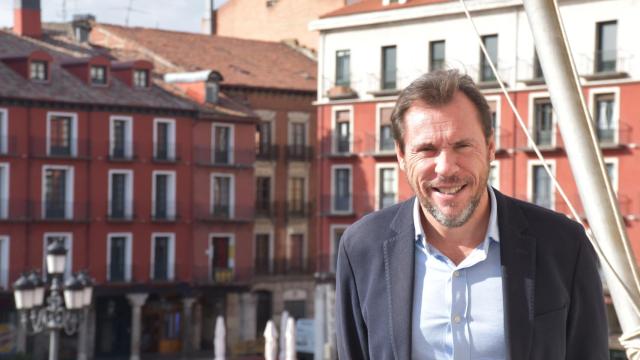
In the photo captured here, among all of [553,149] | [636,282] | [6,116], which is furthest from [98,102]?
[636,282]

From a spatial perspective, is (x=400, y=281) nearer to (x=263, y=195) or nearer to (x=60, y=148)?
(x=60, y=148)

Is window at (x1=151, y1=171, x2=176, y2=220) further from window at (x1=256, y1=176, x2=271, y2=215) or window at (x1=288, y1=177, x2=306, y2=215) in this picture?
window at (x1=288, y1=177, x2=306, y2=215)

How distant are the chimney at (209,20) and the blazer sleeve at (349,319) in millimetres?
63175

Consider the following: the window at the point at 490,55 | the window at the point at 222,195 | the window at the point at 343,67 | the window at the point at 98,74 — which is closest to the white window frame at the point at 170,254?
the window at the point at 222,195

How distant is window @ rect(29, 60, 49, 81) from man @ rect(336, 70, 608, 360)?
160 ft

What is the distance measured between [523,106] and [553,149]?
172 centimetres

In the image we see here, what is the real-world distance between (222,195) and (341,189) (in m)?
7.88

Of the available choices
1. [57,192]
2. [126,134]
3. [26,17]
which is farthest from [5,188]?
[26,17]

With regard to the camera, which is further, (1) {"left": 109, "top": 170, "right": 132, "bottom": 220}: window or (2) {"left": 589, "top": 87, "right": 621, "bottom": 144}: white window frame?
(1) {"left": 109, "top": 170, "right": 132, "bottom": 220}: window

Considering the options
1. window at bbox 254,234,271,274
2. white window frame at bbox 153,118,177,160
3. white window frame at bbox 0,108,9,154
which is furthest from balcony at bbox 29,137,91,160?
window at bbox 254,234,271,274

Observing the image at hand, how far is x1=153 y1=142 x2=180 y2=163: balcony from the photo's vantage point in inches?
2136

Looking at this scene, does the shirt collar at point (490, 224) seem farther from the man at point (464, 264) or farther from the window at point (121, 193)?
the window at point (121, 193)

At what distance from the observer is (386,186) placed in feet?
158

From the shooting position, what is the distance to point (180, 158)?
2168 inches
